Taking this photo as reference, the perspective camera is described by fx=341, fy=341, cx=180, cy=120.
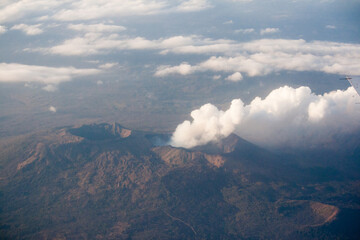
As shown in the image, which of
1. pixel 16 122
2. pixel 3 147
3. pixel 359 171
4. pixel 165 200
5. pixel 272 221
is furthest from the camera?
pixel 16 122

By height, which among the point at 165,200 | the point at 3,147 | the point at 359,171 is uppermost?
the point at 3,147

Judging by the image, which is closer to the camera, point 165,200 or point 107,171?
point 165,200

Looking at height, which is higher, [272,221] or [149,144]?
[149,144]

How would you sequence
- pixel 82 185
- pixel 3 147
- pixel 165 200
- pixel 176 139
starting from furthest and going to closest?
pixel 176 139 → pixel 3 147 → pixel 82 185 → pixel 165 200

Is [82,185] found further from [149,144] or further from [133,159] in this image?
[149,144]

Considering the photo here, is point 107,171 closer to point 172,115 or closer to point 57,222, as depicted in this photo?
point 57,222

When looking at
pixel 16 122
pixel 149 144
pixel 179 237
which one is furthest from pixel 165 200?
pixel 16 122

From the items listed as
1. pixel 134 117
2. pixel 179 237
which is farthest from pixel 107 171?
pixel 134 117
